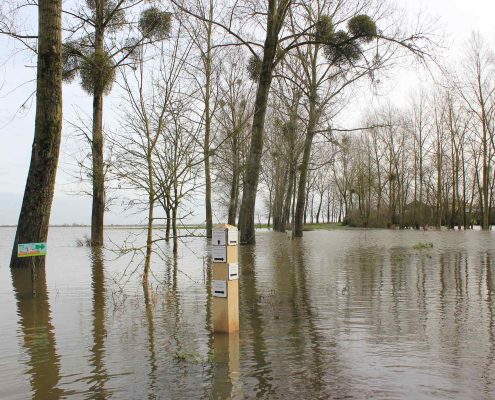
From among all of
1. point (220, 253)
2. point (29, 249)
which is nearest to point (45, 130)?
point (29, 249)

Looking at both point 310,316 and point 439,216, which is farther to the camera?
point 439,216

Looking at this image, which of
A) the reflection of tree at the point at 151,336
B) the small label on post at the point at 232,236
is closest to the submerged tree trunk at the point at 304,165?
the reflection of tree at the point at 151,336

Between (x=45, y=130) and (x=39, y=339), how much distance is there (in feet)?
18.3

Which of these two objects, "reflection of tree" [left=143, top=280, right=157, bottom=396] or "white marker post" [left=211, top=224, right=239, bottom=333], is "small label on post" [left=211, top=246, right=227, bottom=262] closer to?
"white marker post" [left=211, top=224, right=239, bottom=333]

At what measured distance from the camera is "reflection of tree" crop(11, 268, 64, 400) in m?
3.56

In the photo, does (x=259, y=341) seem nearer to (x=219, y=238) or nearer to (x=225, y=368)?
(x=225, y=368)

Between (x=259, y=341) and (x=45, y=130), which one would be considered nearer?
(x=259, y=341)

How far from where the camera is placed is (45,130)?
9461 millimetres

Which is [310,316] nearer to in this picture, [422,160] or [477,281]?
[477,281]

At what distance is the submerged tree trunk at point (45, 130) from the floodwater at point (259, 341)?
4.67ft

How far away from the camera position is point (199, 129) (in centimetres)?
773

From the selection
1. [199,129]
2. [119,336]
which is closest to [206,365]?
[119,336]

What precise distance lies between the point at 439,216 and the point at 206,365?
1692 inches

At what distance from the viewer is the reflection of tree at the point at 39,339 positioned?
356 cm
